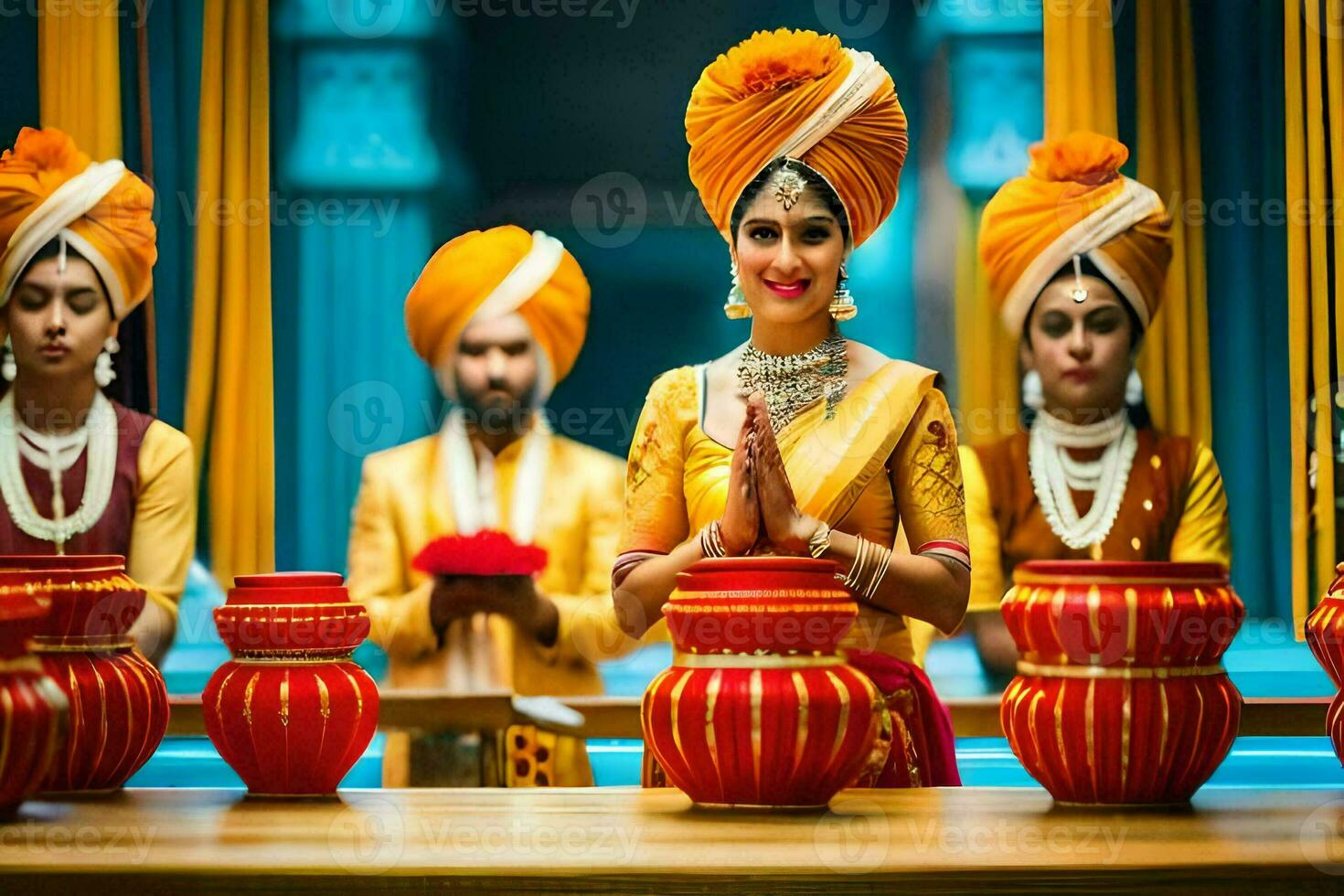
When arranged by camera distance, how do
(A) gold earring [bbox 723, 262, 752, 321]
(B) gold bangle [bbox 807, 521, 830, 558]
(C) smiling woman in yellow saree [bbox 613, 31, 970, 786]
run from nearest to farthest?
(B) gold bangle [bbox 807, 521, 830, 558]
(C) smiling woman in yellow saree [bbox 613, 31, 970, 786]
(A) gold earring [bbox 723, 262, 752, 321]

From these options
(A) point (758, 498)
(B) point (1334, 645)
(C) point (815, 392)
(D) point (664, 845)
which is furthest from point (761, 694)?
(C) point (815, 392)

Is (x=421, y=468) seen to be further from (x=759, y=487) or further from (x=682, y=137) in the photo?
(x=759, y=487)

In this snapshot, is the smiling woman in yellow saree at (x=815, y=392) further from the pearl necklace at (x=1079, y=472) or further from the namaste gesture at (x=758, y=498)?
the pearl necklace at (x=1079, y=472)

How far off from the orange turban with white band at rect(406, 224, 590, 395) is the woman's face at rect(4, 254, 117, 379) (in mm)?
697

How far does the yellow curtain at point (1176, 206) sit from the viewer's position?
3.74 metres

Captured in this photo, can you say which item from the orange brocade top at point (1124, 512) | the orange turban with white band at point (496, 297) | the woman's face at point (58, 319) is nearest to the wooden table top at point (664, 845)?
the orange brocade top at point (1124, 512)

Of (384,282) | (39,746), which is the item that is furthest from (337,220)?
(39,746)

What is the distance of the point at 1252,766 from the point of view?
3.61 metres

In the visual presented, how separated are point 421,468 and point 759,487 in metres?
2.09

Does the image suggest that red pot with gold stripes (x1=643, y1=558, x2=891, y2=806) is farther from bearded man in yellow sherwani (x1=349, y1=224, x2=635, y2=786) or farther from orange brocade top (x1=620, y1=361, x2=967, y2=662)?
bearded man in yellow sherwani (x1=349, y1=224, x2=635, y2=786)

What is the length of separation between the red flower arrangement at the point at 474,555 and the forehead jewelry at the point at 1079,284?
131 cm

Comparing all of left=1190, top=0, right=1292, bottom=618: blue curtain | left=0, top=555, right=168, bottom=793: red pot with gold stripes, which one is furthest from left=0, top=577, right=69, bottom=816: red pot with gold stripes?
left=1190, top=0, right=1292, bottom=618: blue curtain

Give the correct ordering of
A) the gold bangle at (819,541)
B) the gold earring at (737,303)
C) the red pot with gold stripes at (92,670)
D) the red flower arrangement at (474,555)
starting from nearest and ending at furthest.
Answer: the red pot with gold stripes at (92,670) < the gold bangle at (819,541) < the gold earring at (737,303) < the red flower arrangement at (474,555)

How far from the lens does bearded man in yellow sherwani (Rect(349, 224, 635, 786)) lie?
376cm
